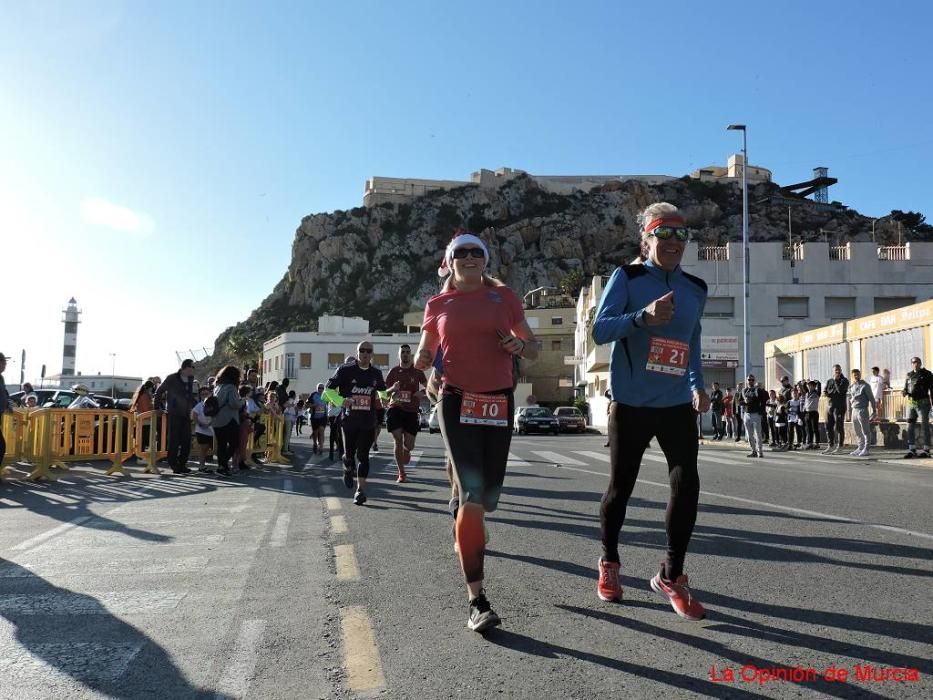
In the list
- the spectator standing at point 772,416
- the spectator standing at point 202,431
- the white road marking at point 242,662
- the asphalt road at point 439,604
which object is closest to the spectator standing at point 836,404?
the spectator standing at point 772,416

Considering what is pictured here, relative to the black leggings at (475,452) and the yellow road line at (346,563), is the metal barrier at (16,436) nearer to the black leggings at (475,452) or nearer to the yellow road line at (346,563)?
the yellow road line at (346,563)

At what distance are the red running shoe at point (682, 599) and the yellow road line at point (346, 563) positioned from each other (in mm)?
1794

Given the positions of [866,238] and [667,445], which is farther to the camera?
[866,238]

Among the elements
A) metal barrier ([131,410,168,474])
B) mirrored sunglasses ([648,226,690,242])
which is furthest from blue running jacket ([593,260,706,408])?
metal barrier ([131,410,168,474])

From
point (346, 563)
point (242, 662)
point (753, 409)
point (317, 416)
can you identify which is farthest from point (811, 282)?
point (242, 662)

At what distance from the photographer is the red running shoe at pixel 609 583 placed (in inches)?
155

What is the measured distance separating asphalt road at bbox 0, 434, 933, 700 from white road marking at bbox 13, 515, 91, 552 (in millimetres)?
34

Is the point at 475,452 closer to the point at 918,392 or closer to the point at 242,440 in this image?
the point at 242,440

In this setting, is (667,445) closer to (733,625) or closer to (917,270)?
(733,625)

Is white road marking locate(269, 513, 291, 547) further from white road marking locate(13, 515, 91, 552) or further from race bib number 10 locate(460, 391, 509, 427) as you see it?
race bib number 10 locate(460, 391, 509, 427)

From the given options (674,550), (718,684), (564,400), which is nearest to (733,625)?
(674,550)

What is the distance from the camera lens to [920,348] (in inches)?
818

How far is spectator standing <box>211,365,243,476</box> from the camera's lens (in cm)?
1259

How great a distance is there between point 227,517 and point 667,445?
4.92 m
